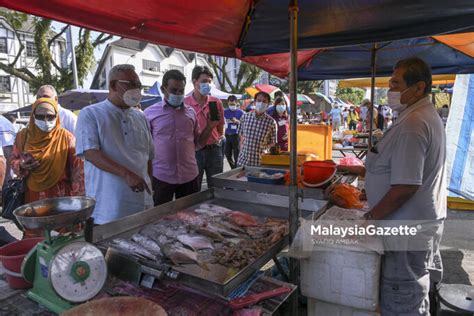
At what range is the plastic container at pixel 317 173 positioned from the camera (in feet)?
9.40

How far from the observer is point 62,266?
148cm

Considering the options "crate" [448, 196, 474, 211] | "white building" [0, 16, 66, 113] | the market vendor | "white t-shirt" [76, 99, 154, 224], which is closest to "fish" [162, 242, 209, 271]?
"white t-shirt" [76, 99, 154, 224]

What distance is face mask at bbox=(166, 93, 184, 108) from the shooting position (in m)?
3.51

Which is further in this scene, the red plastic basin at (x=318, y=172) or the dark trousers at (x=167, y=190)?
the dark trousers at (x=167, y=190)

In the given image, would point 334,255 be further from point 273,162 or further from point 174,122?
point 174,122

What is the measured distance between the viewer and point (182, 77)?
135 inches

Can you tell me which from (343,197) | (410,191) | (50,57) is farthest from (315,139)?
(50,57)

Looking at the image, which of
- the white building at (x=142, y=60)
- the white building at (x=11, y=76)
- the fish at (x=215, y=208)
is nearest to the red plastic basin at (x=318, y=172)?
the fish at (x=215, y=208)

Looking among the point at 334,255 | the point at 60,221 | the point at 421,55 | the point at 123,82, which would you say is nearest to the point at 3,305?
the point at 60,221

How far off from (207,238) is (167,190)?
61.3 inches

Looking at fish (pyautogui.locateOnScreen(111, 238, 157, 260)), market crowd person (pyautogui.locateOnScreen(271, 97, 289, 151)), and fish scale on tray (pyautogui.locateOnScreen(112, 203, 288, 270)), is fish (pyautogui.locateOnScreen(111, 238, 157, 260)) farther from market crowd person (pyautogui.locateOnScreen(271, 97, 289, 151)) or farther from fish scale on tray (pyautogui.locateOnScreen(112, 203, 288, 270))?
market crowd person (pyautogui.locateOnScreen(271, 97, 289, 151))

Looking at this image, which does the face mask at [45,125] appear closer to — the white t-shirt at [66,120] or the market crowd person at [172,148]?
the market crowd person at [172,148]

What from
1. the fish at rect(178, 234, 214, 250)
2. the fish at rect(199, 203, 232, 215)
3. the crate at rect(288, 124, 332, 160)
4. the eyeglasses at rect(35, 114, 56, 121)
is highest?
the eyeglasses at rect(35, 114, 56, 121)

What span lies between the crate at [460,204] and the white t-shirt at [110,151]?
638cm
